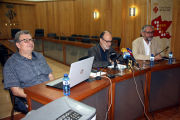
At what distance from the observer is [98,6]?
8.07 metres

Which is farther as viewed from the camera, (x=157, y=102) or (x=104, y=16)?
(x=104, y=16)

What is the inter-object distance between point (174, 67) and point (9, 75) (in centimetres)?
245

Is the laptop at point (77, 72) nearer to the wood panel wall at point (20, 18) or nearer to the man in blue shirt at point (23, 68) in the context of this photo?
the man in blue shirt at point (23, 68)

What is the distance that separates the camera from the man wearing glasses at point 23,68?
1.67 meters

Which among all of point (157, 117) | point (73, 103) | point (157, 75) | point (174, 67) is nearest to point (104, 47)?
point (157, 75)

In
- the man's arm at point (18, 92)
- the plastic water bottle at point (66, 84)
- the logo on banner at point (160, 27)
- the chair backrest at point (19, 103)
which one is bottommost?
the chair backrest at point (19, 103)

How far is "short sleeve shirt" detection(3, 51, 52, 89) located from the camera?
1.67 meters

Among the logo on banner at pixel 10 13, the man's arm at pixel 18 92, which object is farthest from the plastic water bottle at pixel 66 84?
the logo on banner at pixel 10 13

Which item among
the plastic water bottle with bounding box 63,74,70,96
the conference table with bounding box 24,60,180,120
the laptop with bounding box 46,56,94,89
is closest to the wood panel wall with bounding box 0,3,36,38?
the conference table with bounding box 24,60,180,120

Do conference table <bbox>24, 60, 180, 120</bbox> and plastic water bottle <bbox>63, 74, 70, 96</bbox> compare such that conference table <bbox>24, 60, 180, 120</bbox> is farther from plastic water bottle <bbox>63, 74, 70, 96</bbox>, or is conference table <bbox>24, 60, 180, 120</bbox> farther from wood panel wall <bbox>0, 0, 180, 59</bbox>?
wood panel wall <bbox>0, 0, 180, 59</bbox>

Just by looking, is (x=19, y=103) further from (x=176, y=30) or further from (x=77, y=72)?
(x=176, y=30)

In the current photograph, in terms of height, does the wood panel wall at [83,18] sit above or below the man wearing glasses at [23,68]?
above

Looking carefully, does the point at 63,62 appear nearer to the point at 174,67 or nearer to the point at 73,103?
the point at 174,67

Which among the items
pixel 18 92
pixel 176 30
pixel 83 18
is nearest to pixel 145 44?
pixel 176 30
